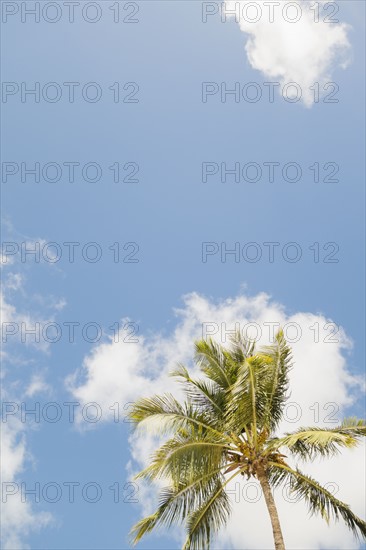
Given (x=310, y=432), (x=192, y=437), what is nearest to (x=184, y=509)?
(x=192, y=437)

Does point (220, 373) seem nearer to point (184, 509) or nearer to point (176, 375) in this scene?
point (176, 375)

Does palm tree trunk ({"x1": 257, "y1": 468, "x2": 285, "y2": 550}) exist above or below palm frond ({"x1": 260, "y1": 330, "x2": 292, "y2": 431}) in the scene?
below

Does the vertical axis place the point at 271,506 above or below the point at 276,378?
below

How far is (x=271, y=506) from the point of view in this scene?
17.2 meters

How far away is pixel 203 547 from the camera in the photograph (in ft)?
56.1

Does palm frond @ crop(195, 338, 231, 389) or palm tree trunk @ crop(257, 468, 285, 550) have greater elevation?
palm frond @ crop(195, 338, 231, 389)

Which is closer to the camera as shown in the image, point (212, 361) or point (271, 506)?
point (271, 506)

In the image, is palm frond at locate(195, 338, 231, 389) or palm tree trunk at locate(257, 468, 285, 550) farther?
palm frond at locate(195, 338, 231, 389)

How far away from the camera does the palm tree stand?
16609 millimetres

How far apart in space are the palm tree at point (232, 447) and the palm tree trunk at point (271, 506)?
0.03 m

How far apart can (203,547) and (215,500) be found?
1.33 meters

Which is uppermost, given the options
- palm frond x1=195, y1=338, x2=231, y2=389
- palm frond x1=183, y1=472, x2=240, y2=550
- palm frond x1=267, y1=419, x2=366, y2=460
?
palm frond x1=195, y1=338, x2=231, y2=389

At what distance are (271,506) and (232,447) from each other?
6.52 feet

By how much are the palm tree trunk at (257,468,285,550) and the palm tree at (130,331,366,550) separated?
3 centimetres
